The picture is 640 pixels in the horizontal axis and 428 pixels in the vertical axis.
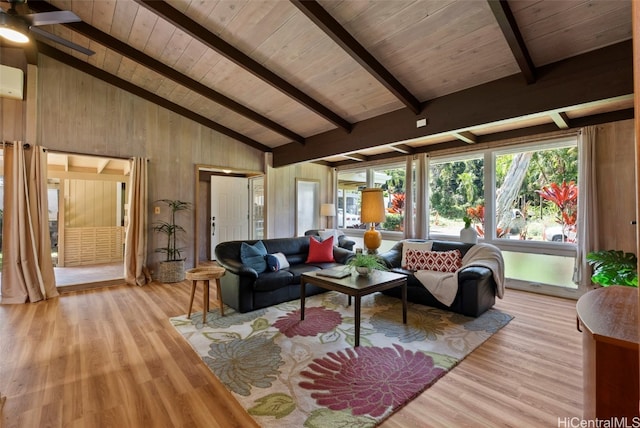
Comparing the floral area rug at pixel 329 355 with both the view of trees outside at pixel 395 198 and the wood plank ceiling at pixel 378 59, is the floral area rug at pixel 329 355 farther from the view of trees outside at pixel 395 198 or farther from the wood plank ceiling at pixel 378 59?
the view of trees outside at pixel 395 198

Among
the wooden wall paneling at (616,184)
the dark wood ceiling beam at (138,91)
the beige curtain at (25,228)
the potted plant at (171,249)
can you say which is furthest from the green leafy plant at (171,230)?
the wooden wall paneling at (616,184)

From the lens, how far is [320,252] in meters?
4.57

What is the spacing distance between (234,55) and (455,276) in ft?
12.3

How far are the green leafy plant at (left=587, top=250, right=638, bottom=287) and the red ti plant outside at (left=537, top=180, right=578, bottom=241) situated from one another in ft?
2.49

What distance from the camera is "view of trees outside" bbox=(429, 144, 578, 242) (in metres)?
4.11

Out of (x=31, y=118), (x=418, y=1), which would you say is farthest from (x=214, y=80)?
(x=418, y=1)

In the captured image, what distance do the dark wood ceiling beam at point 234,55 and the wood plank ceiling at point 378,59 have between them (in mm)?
12

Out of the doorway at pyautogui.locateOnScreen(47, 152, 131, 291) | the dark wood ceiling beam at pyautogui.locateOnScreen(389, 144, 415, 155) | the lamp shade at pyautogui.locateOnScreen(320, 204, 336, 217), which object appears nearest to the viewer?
the dark wood ceiling beam at pyautogui.locateOnScreen(389, 144, 415, 155)

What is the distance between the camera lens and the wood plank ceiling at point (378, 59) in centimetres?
238

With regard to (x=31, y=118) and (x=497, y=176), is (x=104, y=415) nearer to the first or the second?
(x=31, y=118)

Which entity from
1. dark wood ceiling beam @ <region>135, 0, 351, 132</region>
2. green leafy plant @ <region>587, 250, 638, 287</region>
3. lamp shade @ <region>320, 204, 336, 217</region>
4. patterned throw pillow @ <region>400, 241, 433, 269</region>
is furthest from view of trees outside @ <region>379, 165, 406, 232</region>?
green leafy plant @ <region>587, 250, 638, 287</region>

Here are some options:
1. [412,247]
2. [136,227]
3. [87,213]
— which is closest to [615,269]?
[412,247]

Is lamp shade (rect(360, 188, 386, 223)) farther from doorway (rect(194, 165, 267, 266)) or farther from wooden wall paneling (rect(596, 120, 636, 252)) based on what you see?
doorway (rect(194, 165, 267, 266))

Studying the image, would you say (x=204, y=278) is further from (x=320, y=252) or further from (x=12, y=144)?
(x=12, y=144)
